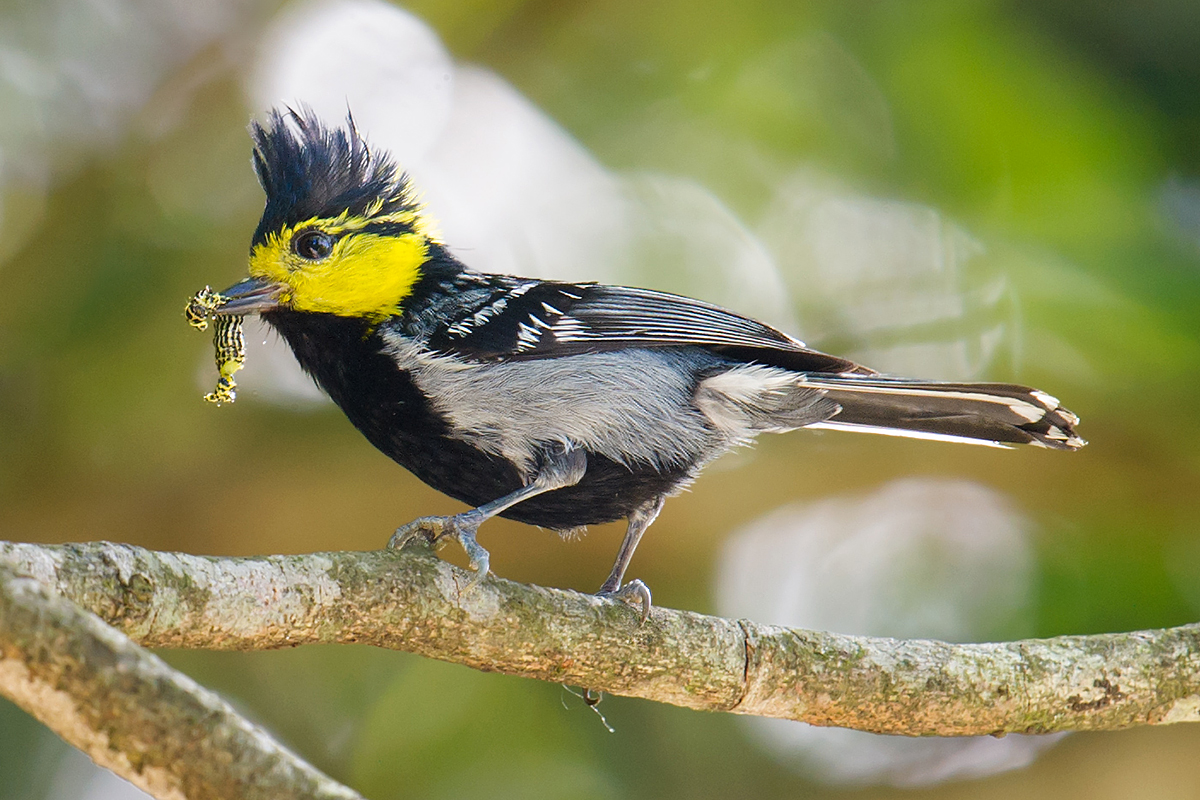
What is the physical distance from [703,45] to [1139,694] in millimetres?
4325

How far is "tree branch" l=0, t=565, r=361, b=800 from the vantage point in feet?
5.03

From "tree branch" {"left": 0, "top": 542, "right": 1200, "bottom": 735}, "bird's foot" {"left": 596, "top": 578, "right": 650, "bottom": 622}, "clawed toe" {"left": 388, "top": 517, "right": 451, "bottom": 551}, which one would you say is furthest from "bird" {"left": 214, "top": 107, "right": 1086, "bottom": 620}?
"tree branch" {"left": 0, "top": 542, "right": 1200, "bottom": 735}

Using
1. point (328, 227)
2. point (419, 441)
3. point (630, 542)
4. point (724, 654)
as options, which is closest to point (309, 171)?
point (328, 227)

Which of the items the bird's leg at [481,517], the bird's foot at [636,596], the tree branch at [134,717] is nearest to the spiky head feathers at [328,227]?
the bird's leg at [481,517]

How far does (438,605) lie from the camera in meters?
2.67

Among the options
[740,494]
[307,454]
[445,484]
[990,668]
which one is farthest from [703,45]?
[990,668]

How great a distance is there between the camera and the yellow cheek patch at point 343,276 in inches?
148

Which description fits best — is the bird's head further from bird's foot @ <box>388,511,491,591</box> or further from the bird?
bird's foot @ <box>388,511,491,591</box>

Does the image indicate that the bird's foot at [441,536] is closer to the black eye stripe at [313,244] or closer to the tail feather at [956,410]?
the black eye stripe at [313,244]

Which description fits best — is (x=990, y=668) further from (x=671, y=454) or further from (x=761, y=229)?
(x=761, y=229)

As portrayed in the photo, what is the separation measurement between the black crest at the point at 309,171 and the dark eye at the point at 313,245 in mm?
61

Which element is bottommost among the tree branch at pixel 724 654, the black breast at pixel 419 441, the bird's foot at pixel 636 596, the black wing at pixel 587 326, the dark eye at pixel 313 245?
the tree branch at pixel 724 654

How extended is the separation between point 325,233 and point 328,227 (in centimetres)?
2

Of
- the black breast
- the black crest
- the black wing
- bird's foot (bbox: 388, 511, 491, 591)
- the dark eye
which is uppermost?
the black crest
